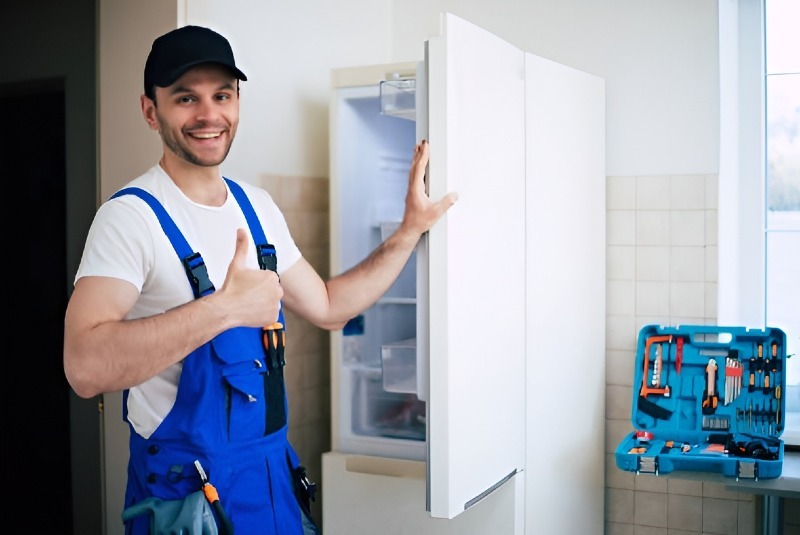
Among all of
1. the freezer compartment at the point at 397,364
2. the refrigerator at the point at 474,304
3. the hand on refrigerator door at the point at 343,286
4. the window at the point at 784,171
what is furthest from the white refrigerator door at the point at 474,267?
the window at the point at 784,171

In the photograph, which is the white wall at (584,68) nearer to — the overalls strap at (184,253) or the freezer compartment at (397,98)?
the freezer compartment at (397,98)

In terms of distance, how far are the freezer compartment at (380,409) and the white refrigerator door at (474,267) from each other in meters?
0.63

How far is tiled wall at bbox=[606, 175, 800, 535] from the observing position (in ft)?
10.2

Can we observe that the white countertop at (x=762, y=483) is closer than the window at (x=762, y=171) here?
Yes

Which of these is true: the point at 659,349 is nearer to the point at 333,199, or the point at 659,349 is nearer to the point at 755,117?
the point at 755,117

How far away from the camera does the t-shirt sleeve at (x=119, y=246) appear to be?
6.11 ft

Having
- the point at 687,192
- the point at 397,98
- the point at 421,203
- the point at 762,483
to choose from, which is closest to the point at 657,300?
the point at 687,192

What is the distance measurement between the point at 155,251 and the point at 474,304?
73cm

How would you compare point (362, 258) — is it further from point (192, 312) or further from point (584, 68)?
point (192, 312)

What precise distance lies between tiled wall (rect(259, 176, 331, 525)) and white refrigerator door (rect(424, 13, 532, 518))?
2.89 feet

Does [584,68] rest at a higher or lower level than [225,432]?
higher

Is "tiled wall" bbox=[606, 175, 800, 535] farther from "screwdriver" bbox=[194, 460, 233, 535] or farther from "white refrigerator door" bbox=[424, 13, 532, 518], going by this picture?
"screwdriver" bbox=[194, 460, 233, 535]

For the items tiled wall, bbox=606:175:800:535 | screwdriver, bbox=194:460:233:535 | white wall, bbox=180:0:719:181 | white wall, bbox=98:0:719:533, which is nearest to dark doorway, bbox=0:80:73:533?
white wall, bbox=98:0:719:533

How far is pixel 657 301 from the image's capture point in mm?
3174
